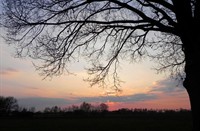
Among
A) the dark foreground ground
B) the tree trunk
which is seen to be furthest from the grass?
the tree trunk

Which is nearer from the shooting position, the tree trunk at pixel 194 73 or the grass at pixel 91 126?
the tree trunk at pixel 194 73

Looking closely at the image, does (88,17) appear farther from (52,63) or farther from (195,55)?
(195,55)

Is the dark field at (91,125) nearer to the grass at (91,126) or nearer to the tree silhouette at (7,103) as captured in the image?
the grass at (91,126)

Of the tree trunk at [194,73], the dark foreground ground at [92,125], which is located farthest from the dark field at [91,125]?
the tree trunk at [194,73]

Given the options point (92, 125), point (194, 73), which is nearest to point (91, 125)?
point (92, 125)

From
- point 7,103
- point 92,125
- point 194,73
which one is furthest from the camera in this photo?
point 7,103

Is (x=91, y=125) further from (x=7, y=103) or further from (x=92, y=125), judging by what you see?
(x=7, y=103)

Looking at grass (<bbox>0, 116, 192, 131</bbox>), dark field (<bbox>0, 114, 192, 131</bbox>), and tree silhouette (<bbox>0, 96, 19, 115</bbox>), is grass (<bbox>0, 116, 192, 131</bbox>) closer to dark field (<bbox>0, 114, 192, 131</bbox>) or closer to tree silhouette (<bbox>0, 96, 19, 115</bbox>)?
dark field (<bbox>0, 114, 192, 131</bbox>)

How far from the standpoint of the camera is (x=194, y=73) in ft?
30.6

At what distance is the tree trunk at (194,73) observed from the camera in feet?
30.2

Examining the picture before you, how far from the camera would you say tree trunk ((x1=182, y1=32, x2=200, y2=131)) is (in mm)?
9211

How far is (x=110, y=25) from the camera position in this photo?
11.1 meters

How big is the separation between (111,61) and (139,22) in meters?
2.20

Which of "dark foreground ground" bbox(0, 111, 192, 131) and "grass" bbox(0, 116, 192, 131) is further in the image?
"dark foreground ground" bbox(0, 111, 192, 131)
